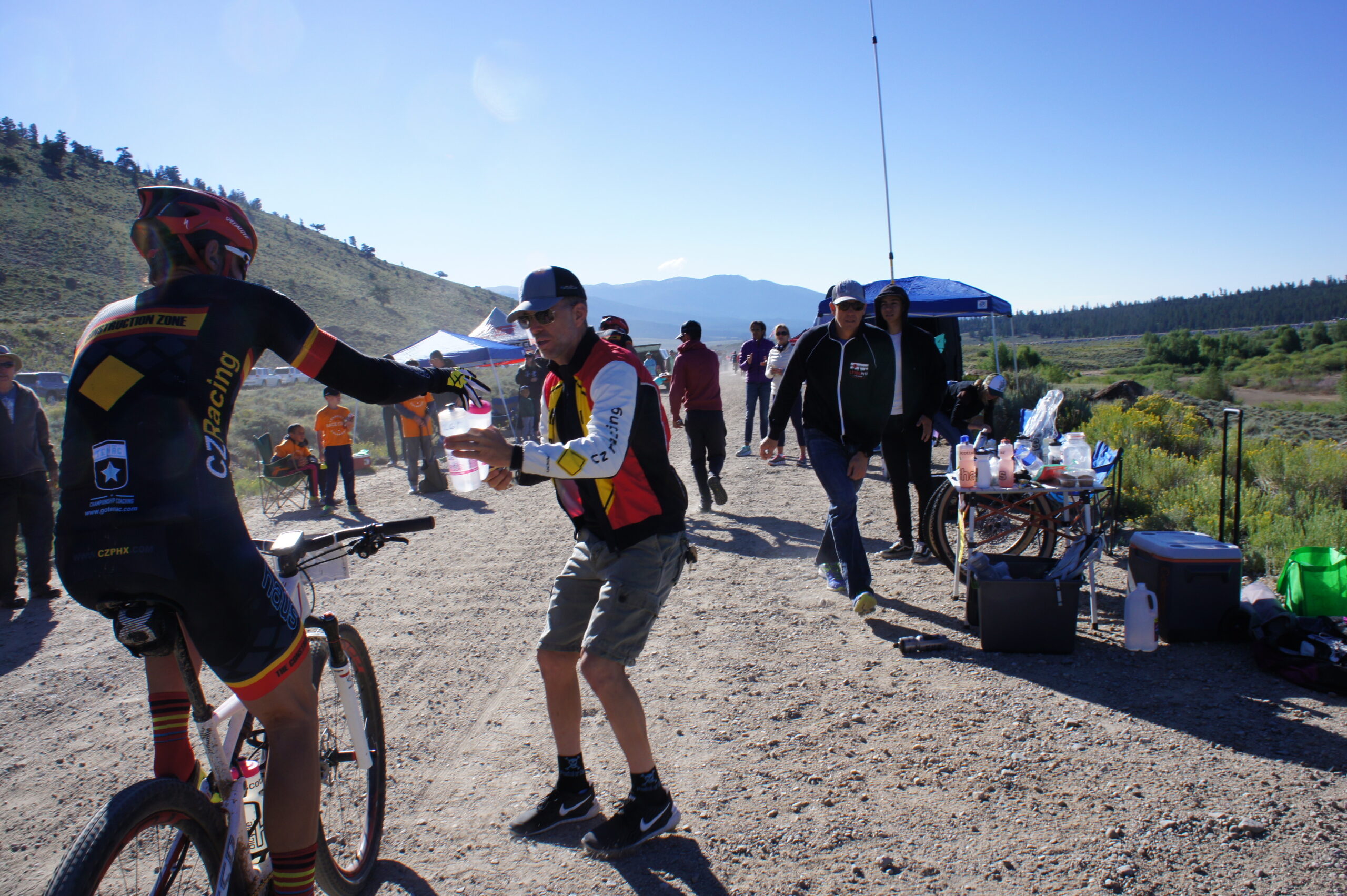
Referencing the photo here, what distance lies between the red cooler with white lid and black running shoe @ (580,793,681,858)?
334cm

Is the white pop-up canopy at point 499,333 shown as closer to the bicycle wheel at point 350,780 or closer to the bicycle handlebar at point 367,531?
the bicycle wheel at point 350,780

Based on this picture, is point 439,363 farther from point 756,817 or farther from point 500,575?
point 756,817

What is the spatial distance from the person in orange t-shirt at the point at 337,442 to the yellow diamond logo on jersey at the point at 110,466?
8848mm

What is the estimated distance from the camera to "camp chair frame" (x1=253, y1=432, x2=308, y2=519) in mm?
10680

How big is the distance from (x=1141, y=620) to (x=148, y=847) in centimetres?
468

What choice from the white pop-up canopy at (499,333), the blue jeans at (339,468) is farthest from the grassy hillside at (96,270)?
the blue jeans at (339,468)

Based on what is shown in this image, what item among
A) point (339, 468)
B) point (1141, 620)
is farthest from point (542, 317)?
point (339, 468)

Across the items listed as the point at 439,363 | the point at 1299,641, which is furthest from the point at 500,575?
the point at 439,363

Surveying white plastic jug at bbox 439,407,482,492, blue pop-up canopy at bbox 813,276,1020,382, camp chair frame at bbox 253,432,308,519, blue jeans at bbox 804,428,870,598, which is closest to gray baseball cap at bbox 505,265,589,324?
white plastic jug at bbox 439,407,482,492

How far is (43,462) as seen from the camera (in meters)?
7.02

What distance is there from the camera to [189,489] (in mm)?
1853

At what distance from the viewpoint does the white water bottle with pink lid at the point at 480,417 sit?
269cm

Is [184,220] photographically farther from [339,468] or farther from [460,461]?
[339,468]

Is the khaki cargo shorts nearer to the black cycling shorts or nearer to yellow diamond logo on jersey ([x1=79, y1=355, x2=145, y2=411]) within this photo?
the black cycling shorts
